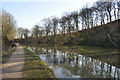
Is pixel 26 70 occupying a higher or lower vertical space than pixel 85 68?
higher

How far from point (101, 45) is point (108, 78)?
2378cm

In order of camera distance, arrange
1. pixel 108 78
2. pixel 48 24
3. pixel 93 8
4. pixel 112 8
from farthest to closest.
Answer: pixel 48 24, pixel 93 8, pixel 112 8, pixel 108 78

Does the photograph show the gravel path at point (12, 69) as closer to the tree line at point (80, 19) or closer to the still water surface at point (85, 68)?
the still water surface at point (85, 68)

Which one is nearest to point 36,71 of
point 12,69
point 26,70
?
point 26,70

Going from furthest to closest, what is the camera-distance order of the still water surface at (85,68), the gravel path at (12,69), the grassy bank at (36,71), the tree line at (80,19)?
1. the tree line at (80,19)
2. the still water surface at (85,68)
3. the grassy bank at (36,71)
4. the gravel path at (12,69)

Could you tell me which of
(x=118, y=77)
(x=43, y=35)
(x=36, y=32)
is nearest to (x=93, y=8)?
(x=43, y=35)

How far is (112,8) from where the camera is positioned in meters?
47.4

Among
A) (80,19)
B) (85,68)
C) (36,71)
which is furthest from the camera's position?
(80,19)

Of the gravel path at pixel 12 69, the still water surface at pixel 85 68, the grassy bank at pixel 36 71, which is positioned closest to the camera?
the gravel path at pixel 12 69

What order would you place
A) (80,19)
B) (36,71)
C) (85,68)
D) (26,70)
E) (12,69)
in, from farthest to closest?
(80,19)
(85,68)
(12,69)
(26,70)
(36,71)

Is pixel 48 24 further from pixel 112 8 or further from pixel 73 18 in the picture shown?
pixel 112 8

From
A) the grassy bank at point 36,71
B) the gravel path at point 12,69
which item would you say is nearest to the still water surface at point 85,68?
the grassy bank at point 36,71

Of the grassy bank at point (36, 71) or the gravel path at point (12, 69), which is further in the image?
the grassy bank at point (36, 71)

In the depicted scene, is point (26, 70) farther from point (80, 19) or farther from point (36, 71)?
point (80, 19)
